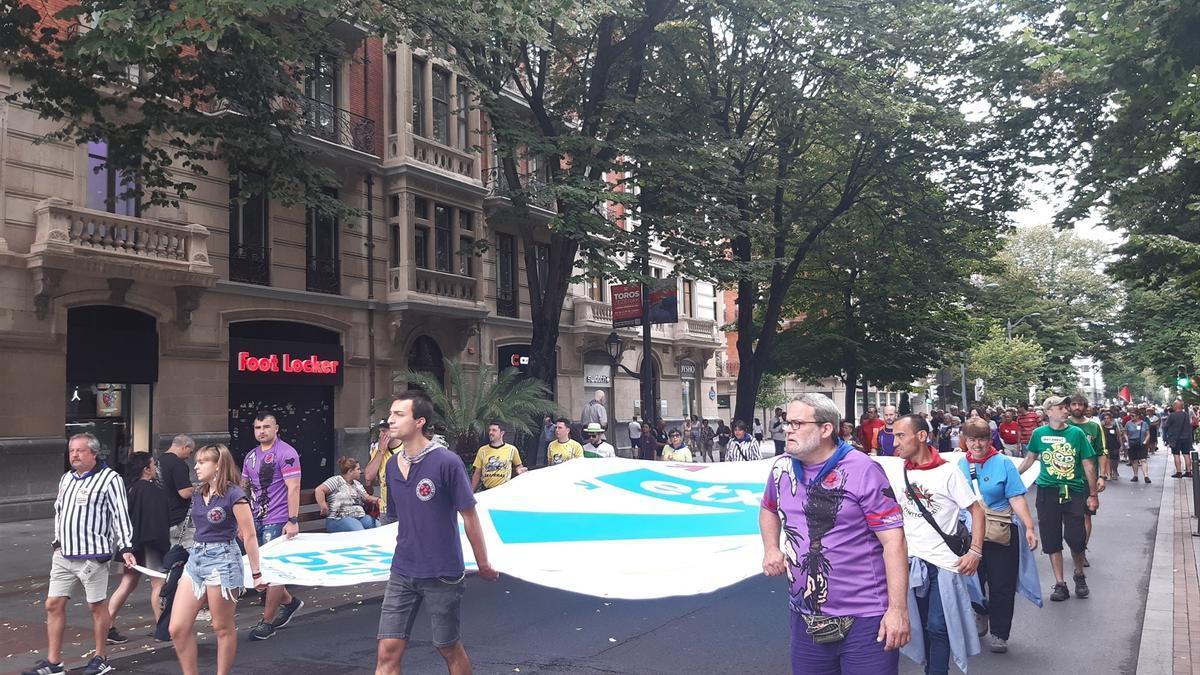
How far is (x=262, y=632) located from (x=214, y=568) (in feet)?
7.21

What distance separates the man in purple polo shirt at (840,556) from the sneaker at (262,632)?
5864 mm

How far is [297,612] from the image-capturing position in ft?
31.2

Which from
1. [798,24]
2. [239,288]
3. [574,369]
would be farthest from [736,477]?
[574,369]

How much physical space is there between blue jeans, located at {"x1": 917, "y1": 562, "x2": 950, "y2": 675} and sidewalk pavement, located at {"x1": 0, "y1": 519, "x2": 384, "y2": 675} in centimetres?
560

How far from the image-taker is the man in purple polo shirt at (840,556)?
13.2 ft

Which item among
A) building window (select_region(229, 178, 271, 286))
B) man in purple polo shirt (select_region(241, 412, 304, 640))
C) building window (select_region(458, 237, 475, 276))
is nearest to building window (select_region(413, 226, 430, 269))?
building window (select_region(458, 237, 475, 276))

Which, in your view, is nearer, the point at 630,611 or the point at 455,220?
the point at 630,611

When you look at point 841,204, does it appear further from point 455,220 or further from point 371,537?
point 371,537

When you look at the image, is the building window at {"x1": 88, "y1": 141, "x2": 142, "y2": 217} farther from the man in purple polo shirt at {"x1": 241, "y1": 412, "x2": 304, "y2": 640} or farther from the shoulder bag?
the shoulder bag

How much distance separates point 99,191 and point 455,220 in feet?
32.5

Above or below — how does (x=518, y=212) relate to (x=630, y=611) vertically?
above

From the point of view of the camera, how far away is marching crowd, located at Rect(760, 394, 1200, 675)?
4082 millimetres

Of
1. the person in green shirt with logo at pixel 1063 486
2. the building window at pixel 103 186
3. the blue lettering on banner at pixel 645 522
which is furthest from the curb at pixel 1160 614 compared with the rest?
the building window at pixel 103 186

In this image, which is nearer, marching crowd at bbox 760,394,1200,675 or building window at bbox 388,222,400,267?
marching crowd at bbox 760,394,1200,675
